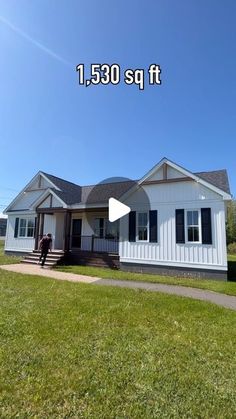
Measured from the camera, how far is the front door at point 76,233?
61.2 ft

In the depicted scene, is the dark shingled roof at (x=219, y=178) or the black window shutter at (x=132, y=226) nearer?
the dark shingled roof at (x=219, y=178)

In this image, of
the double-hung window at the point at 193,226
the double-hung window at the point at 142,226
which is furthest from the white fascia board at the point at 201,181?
the double-hung window at the point at 142,226

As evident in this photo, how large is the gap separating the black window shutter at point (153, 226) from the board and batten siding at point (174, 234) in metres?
0.22

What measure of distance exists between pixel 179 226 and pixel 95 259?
540 cm

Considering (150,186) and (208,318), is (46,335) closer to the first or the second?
(208,318)

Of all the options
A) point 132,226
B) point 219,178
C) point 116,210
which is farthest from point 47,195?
point 219,178

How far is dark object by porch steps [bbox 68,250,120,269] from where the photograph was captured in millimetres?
14612

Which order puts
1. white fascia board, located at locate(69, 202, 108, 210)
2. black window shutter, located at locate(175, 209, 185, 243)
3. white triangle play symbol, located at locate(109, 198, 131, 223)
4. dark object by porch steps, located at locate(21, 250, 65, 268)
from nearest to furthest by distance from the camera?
black window shutter, located at locate(175, 209, 185, 243) < white triangle play symbol, located at locate(109, 198, 131, 223) < dark object by porch steps, located at locate(21, 250, 65, 268) < white fascia board, located at locate(69, 202, 108, 210)

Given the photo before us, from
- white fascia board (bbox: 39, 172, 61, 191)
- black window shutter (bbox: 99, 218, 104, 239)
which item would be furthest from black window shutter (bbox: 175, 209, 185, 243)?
white fascia board (bbox: 39, 172, 61, 191)

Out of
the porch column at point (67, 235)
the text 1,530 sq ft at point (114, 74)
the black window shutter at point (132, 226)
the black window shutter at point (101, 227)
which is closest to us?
the text 1,530 sq ft at point (114, 74)

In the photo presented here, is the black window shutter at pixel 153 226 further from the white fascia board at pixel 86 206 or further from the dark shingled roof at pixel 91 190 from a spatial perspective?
the dark shingled roof at pixel 91 190

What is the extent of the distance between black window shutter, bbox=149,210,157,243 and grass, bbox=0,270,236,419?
21.5 ft

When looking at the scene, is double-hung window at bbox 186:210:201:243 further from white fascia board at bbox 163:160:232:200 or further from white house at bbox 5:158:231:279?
white fascia board at bbox 163:160:232:200

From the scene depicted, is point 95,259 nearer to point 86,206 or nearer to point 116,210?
point 116,210
